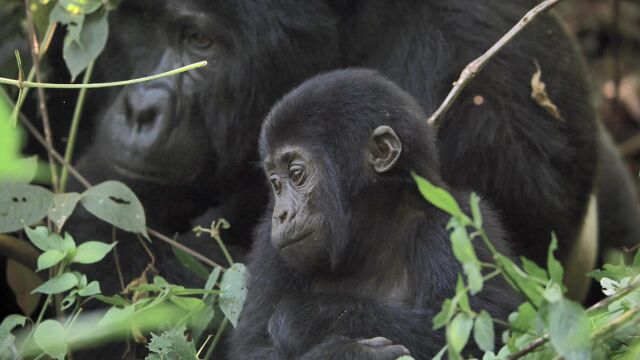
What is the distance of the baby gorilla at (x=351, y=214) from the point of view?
2.72 meters

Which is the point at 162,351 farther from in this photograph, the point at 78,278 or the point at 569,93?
the point at 569,93

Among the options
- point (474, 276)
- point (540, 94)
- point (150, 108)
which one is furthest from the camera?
point (150, 108)

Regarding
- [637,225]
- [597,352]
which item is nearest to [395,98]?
[597,352]

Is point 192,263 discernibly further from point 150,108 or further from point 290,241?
point 290,241

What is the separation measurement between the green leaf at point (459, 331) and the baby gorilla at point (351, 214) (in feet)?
2.61

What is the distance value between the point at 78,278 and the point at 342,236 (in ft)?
2.33

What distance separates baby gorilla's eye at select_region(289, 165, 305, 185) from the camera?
9.21 ft

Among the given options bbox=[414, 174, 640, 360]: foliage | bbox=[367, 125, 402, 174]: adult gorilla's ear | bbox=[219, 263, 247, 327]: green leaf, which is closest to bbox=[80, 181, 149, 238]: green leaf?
bbox=[219, 263, 247, 327]: green leaf

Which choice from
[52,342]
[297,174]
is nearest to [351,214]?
[297,174]

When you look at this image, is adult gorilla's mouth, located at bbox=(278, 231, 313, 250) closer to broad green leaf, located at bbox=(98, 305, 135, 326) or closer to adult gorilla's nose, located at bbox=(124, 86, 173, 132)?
broad green leaf, located at bbox=(98, 305, 135, 326)

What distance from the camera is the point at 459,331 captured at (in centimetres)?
185

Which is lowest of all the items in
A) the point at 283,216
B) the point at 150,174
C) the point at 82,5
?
the point at 150,174

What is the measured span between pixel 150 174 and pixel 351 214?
1.03 metres

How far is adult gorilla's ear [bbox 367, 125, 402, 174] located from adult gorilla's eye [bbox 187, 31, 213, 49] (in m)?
1.10
